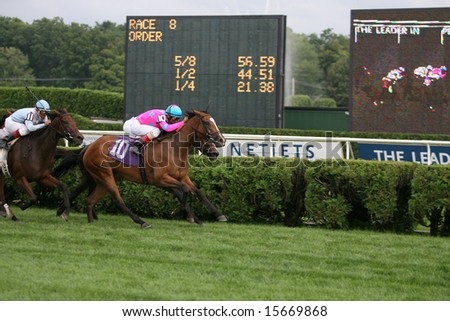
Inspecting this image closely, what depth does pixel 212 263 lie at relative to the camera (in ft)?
21.6

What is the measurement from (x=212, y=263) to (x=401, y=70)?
1049 cm

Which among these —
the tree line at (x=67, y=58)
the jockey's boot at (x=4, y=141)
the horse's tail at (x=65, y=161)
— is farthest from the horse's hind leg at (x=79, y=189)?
the tree line at (x=67, y=58)

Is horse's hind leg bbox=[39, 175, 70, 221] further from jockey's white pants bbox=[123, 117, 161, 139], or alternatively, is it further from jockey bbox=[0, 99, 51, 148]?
jockey's white pants bbox=[123, 117, 161, 139]

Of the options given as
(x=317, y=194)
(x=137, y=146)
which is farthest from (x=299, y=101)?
(x=137, y=146)

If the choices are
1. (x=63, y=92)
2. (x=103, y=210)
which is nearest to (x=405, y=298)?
(x=103, y=210)

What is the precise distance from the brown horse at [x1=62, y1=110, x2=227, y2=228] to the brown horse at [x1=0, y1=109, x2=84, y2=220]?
0.33 meters

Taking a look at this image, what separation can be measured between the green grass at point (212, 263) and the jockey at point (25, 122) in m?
0.93

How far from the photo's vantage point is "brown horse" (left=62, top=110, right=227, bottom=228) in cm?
874

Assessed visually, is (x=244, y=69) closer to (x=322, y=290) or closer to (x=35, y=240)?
(x=35, y=240)

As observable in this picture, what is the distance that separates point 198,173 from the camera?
952 cm

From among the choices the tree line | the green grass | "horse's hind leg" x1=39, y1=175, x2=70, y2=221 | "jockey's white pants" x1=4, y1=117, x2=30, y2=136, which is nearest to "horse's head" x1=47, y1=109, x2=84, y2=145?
"jockey's white pants" x1=4, y1=117, x2=30, y2=136

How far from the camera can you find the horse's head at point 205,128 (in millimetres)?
8812

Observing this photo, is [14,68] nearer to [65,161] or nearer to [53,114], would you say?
[65,161]
